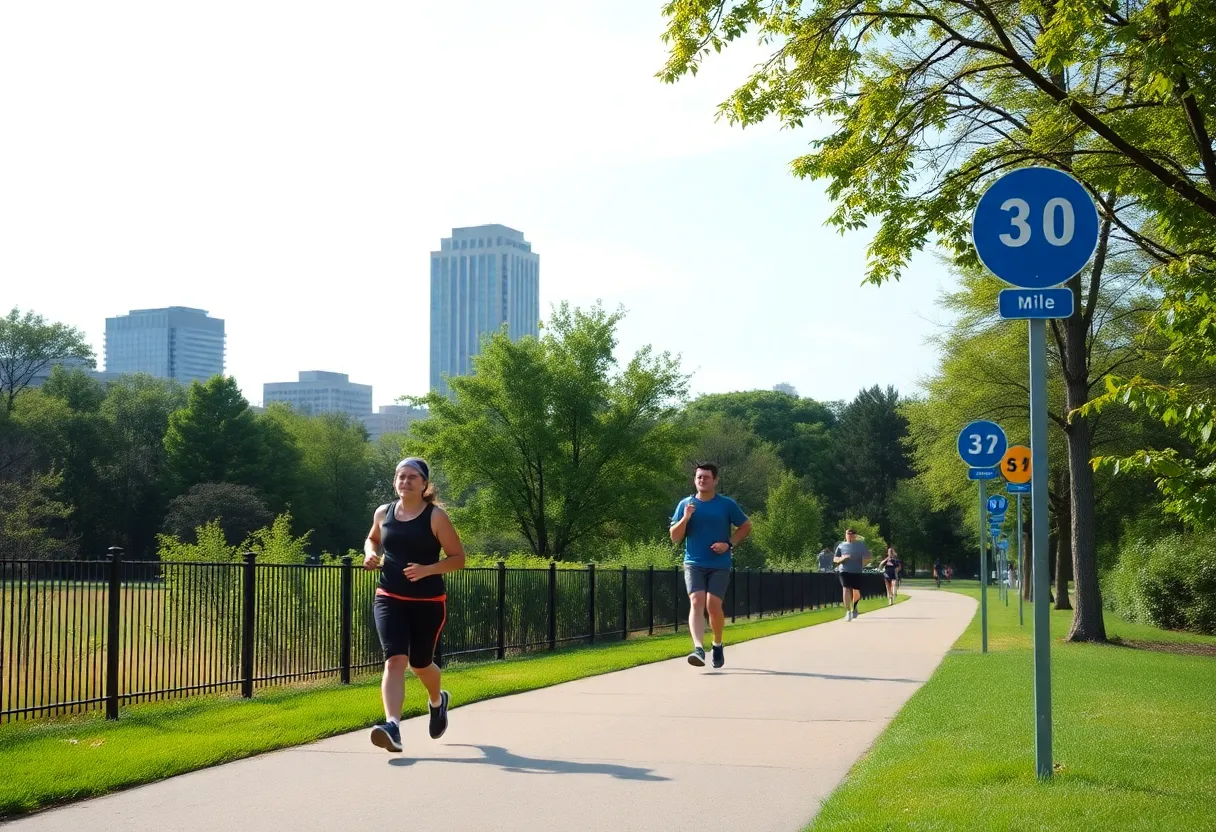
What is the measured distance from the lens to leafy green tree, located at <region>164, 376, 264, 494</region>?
7788cm

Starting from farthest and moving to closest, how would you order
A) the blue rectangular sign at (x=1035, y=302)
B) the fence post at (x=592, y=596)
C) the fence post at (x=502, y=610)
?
the fence post at (x=592, y=596) < the fence post at (x=502, y=610) < the blue rectangular sign at (x=1035, y=302)

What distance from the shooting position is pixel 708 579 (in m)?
12.7

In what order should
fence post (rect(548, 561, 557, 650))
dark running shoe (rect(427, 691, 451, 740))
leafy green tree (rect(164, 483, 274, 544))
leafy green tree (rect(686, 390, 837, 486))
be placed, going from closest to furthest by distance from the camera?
1. dark running shoe (rect(427, 691, 451, 740))
2. fence post (rect(548, 561, 557, 650))
3. leafy green tree (rect(164, 483, 274, 544))
4. leafy green tree (rect(686, 390, 837, 486))

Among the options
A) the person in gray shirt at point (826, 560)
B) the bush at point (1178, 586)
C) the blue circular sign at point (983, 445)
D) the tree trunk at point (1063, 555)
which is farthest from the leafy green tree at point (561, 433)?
the blue circular sign at point (983, 445)

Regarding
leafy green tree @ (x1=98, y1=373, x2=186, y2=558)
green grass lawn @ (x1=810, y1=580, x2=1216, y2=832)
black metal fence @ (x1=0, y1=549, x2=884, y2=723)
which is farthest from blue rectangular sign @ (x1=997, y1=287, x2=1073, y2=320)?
leafy green tree @ (x1=98, y1=373, x2=186, y2=558)

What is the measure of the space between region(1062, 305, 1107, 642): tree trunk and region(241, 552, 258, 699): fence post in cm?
1363

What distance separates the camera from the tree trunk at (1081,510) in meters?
20.1

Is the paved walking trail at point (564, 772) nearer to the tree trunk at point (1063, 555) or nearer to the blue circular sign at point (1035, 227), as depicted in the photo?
the blue circular sign at point (1035, 227)

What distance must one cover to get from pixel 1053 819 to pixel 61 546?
58358mm

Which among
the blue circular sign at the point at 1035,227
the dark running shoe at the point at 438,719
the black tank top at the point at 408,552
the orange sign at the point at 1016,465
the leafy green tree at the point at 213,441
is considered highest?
the leafy green tree at the point at 213,441

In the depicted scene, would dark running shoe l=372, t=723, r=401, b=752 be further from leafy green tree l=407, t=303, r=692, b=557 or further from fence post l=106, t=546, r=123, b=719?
leafy green tree l=407, t=303, r=692, b=557

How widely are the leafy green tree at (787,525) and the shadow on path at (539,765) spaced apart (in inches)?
2256

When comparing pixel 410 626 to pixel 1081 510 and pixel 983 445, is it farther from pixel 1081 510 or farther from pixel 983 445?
Answer: pixel 1081 510

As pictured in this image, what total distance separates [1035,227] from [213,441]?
252 feet
